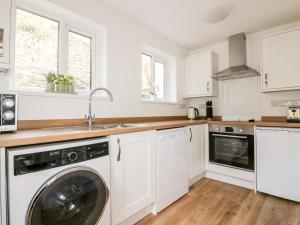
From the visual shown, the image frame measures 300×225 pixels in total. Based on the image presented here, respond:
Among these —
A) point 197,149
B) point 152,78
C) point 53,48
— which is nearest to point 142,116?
point 152,78

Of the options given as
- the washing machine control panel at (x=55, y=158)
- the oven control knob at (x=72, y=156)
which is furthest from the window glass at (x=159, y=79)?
the oven control knob at (x=72, y=156)

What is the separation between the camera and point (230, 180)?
96.4 inches

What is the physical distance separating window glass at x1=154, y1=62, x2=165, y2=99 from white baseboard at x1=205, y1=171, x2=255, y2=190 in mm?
1568

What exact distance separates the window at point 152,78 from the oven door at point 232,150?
3.74 feet

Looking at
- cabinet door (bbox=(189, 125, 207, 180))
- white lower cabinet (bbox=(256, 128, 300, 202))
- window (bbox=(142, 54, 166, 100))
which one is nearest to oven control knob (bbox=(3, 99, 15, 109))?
window (bbox=(142, 54, 166, 100))

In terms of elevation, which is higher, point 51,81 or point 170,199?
point 51,81

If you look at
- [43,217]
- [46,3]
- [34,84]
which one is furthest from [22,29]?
[43,217]

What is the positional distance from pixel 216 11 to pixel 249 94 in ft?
4.76

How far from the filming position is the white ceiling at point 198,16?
1.94 metres

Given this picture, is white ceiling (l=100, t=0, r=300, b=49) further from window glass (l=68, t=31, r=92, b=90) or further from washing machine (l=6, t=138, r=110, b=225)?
washing machine (l=6, t=138, r=110, b=225)

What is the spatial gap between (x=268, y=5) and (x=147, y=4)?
1.45m

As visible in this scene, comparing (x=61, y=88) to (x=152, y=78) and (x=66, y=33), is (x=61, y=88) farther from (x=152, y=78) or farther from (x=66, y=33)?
(x=152, y=78)

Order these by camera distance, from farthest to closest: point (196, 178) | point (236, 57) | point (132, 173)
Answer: point (236, 57) → point (196, 178) → point (132, 173)

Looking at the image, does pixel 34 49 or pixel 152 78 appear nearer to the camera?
pixel 34 49
